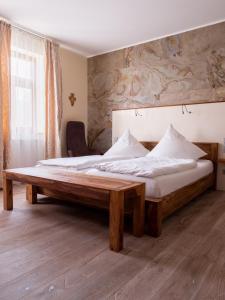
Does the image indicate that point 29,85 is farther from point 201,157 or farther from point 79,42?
point 201,157

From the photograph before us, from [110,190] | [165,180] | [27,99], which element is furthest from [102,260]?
[27,99]

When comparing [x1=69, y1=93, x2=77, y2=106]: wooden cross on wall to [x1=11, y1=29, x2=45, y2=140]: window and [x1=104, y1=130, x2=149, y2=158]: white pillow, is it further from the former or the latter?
[x1=104, y1=130, x2=149, y2=158]: white pillow

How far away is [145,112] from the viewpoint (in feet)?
13.7

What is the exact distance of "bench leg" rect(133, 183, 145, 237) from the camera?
71.7 inches

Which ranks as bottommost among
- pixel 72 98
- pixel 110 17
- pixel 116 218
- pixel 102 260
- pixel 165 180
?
pixel 102 260

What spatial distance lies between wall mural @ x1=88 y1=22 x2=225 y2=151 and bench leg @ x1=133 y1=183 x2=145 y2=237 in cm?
239

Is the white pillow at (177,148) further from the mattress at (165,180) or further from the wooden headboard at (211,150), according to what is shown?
the mattress at (165,180)

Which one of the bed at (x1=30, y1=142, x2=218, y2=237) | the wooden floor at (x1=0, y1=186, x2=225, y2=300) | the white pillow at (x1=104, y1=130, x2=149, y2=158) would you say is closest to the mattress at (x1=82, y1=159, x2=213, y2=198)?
the bed at (x1=30, y1=142, x2=218, y2=237)

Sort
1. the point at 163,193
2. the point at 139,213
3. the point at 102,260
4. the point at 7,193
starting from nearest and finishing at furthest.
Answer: the point at 102,260 < the point at 139,213 < the point at 163,193 < the point at 7,193

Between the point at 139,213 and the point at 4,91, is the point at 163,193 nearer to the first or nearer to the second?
the point at 139,213

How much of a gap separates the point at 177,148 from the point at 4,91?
269 cm

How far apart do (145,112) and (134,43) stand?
131 centimetres

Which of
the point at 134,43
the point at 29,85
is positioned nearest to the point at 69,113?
the point at 29,85

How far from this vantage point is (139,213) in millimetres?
1821
